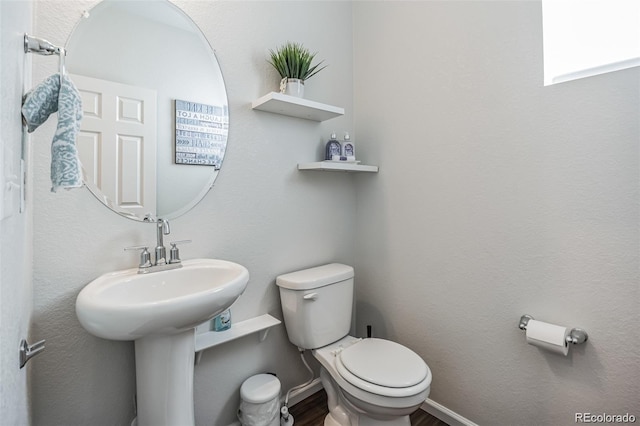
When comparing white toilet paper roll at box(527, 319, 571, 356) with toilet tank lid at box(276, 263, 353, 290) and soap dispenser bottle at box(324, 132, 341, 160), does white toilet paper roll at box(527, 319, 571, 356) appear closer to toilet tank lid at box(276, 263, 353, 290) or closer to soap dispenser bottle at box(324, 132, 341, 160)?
toilet tank lid at box(276, 263, 353, 290)

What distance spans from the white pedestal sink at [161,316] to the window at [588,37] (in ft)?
4.83

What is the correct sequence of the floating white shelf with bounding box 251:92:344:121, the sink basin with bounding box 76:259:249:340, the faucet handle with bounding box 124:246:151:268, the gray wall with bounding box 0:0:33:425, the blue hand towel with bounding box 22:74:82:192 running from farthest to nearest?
1. the floating white shelf with bounding box 251:92:344:121
2. the faucet handle with bounding box 124:246:151:268
3. the sink basin with bounding box 76:259:249:340
4. the blue hand towel with bounding box 22:74:82:192
5. the gray wall with bounding box 0:0:33:425

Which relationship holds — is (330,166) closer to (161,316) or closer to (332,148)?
(332,148)

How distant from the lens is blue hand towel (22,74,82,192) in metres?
0.68

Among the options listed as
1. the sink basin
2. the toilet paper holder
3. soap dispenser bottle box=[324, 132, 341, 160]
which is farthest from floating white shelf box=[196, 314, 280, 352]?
the toilet paper holder

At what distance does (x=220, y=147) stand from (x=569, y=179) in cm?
144

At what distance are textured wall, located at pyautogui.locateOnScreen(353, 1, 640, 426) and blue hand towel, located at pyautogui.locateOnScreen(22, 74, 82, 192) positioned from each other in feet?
4.67

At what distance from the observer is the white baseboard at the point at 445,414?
143 centimetres

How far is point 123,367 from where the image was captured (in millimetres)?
1131

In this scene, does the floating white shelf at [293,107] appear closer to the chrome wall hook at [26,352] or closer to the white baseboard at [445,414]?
the chrome wall hook at [26,352]

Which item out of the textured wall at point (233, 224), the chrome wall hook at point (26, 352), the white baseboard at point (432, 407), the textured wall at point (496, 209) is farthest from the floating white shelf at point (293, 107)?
the white baseboard at point (432, 407)

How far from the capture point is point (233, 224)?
139 centimetres

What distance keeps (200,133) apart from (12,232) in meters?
0.78

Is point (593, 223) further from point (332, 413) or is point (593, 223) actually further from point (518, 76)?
point (332, 413)
